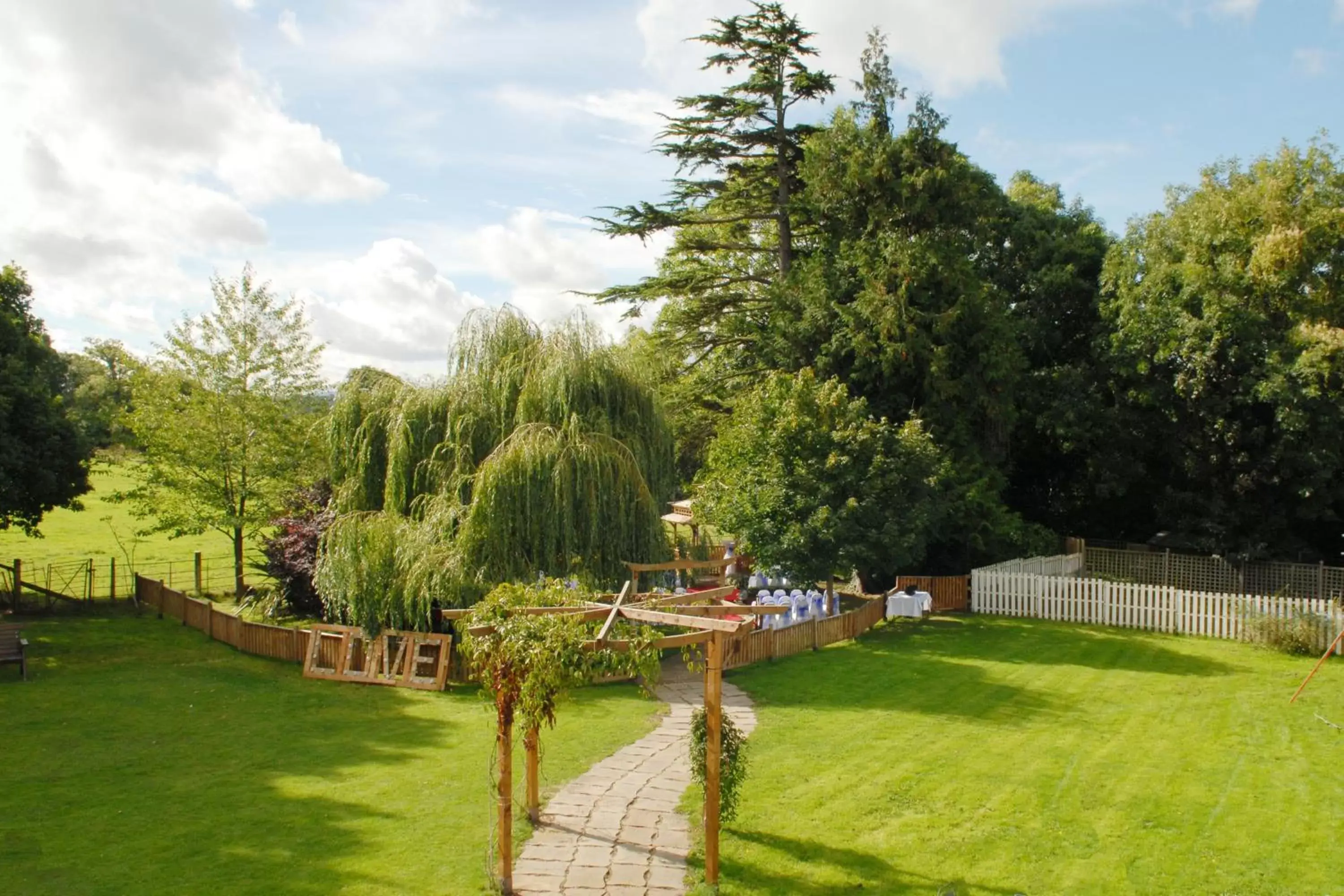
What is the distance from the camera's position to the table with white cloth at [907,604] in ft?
72.7

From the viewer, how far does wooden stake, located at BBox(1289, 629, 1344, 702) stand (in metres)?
14.7

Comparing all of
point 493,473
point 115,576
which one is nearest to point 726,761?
point 493,473

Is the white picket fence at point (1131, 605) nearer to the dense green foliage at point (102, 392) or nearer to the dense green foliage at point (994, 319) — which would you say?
the dense green foliage at point (994, 319)

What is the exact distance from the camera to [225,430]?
82.4 ft

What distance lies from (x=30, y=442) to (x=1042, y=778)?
2237cm

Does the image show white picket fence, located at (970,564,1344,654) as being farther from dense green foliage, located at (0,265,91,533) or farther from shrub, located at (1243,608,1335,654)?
dense green foliage, located at (0,265,91,533)

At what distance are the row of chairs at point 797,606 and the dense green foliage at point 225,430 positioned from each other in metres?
13.1

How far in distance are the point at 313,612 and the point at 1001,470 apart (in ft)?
68.7

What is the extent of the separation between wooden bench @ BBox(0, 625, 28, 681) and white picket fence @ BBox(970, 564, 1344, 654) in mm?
20902

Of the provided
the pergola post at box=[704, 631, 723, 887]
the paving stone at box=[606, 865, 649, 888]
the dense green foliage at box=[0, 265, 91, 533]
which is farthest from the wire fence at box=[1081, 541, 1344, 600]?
the dense green foliage at box=[0, 265, 91, 533]

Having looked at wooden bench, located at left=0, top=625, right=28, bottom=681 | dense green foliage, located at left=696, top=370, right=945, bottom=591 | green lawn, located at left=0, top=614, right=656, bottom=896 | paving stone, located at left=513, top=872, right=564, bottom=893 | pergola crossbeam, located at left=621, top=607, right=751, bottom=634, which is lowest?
green lawn, located at left=0, top=614, right=656, bottom=896

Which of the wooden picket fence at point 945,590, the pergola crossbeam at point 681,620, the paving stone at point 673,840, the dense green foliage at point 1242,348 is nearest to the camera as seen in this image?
the pergola crossbeam at point 681,620

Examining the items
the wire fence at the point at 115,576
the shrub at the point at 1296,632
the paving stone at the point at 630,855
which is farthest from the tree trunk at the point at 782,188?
the paving stone at the point at 630,855

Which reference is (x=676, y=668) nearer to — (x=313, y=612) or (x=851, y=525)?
(x=851, y=525)
